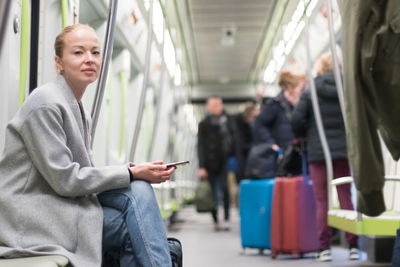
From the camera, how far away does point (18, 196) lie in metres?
2.12

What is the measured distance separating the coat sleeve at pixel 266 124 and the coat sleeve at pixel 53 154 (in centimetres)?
393

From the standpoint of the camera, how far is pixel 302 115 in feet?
16.3

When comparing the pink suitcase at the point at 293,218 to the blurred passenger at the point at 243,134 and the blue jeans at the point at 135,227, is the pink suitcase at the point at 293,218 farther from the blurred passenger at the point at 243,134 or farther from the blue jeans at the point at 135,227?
the blurred passenger at the point at 243,134

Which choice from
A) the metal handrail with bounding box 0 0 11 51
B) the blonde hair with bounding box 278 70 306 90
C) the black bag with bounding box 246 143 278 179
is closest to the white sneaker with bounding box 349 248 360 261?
the black bag with bounding box 246 143 278 179

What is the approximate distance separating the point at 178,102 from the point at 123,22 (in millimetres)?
3451

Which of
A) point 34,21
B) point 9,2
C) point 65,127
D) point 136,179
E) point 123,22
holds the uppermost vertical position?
point 123,22

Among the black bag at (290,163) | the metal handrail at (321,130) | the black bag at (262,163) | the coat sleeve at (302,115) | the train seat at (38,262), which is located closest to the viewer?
the train seat at (38,262)

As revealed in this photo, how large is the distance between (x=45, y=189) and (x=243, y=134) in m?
6.84

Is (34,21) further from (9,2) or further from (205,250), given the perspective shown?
(205,250)

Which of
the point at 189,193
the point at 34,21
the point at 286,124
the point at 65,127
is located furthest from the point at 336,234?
the point at 189,193

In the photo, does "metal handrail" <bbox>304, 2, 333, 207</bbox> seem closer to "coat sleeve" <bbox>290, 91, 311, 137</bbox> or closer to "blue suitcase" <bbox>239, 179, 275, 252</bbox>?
"coat sleeve" <bbox>290, 91, 311, 137</bbox>

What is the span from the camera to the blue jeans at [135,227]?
2.29 m

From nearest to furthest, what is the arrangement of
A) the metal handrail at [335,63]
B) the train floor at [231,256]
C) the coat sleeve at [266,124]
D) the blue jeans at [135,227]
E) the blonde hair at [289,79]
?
the blue jeans at [135,227] < the metal handrail at [335,63] < the train floor at [231,256] < the blonde hair at [289,79] < the coat sleeve at [266,124]

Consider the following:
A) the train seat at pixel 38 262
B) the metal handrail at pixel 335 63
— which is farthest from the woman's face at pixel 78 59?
the metal handrail at pixel 335 63
